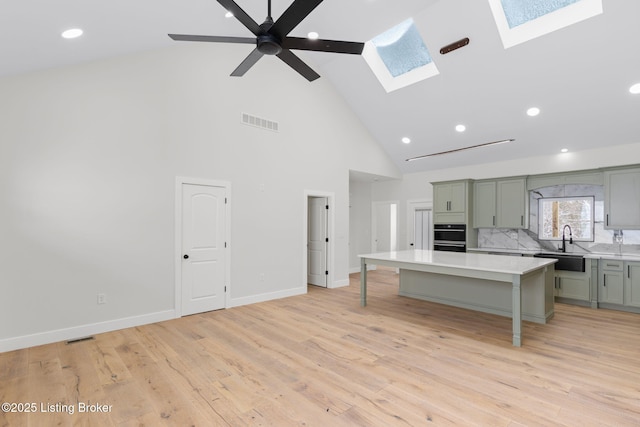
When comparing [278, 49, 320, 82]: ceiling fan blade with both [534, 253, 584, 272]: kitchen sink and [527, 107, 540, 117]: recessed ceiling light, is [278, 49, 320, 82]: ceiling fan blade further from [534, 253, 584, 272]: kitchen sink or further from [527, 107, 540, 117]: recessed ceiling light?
[534, 253, 584, 272]: kitchen sink

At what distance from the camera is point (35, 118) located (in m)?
3.46

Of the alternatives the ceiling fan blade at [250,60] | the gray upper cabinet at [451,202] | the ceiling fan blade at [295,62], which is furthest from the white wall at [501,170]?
the ceiling fan blade at [250,60]

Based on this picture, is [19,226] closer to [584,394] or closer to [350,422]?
[350,422]

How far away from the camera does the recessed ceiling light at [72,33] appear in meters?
2.77

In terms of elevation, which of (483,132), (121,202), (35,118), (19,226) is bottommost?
(19,226)

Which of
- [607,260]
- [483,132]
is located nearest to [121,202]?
[483,132]

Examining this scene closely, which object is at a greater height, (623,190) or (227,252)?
(623,190)

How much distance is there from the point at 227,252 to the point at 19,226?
7.82 ft

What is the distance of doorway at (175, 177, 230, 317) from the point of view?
4.48 metres

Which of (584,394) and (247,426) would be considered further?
(584,394)

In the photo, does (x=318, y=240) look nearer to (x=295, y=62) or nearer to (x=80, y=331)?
(x=80, y=331)

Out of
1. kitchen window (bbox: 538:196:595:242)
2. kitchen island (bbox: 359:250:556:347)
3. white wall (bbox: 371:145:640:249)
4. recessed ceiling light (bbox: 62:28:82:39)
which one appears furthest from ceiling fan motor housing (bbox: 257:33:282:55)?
kitchen window (bbox: 538:196:595:242)

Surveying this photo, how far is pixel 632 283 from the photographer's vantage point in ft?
15.4

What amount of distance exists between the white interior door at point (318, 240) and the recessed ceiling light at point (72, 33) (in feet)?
14.6
